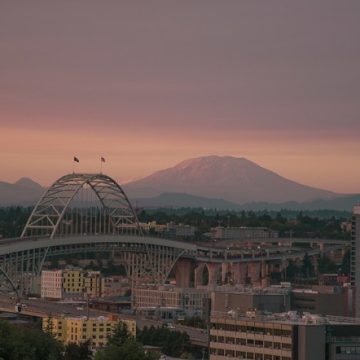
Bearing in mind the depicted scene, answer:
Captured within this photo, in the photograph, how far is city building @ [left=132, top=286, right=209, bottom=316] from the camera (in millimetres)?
179750

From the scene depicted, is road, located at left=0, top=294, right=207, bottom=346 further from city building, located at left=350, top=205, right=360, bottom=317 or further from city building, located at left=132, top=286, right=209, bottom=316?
city building, located at left=350, top=205, right=360, bottom=317

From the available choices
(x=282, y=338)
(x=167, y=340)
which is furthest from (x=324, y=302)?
(x=282, y=338)

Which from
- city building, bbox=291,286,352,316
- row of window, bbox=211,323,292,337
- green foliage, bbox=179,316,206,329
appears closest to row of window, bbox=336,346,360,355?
row of window, bbox=211,323,292,337

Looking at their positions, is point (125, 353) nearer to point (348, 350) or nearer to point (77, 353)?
point (77, 353)

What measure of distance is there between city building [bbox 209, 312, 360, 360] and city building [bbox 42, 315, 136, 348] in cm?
3549

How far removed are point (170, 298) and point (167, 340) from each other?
49250 mm

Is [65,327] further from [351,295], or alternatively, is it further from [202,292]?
[202,292]

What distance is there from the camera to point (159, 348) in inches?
5153

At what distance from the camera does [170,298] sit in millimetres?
188500

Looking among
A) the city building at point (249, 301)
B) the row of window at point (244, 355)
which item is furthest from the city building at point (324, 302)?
the row of window at point (244, 355)

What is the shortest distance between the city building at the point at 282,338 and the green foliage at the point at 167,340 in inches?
1472

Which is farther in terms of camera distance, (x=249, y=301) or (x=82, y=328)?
(x=82, y=328)

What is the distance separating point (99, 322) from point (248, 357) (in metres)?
45.3

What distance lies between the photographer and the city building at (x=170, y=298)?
17975 centimetres
